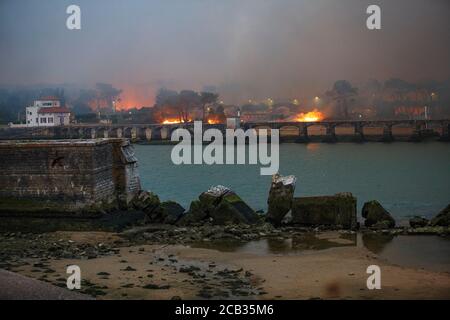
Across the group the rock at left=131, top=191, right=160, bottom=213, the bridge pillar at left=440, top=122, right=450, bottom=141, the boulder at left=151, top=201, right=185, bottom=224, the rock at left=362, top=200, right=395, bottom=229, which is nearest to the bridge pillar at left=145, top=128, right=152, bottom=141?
the bridge pillar at left=440, top=122, right=450, bottom=141

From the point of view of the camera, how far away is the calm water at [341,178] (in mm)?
33822

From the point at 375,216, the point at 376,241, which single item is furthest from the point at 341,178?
the point at 376,241

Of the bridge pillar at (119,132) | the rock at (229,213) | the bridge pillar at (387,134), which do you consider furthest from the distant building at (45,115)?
the rock at (229,213)

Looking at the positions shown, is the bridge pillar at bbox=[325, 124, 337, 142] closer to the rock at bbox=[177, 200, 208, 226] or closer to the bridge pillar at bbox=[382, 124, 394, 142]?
the bridge pillar at bbox=[382, 124, 394, 142]

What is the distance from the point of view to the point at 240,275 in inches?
518

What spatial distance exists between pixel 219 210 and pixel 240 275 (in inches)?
266

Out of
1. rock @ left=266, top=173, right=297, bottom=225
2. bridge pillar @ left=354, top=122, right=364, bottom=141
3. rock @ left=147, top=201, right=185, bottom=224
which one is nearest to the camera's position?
rock @ left=266, top=173, right=297, bottom=225

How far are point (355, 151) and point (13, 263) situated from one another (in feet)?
228

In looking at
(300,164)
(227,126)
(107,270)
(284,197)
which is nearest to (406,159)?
(300,164)

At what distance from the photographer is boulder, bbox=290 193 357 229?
747 inches

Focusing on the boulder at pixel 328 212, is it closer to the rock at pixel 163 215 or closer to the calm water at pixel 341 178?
the rock at pixel 163 215

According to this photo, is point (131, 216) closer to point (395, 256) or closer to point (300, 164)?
point (395, 256)

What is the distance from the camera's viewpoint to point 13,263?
526 inches

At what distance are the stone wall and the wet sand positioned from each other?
3.49 m
